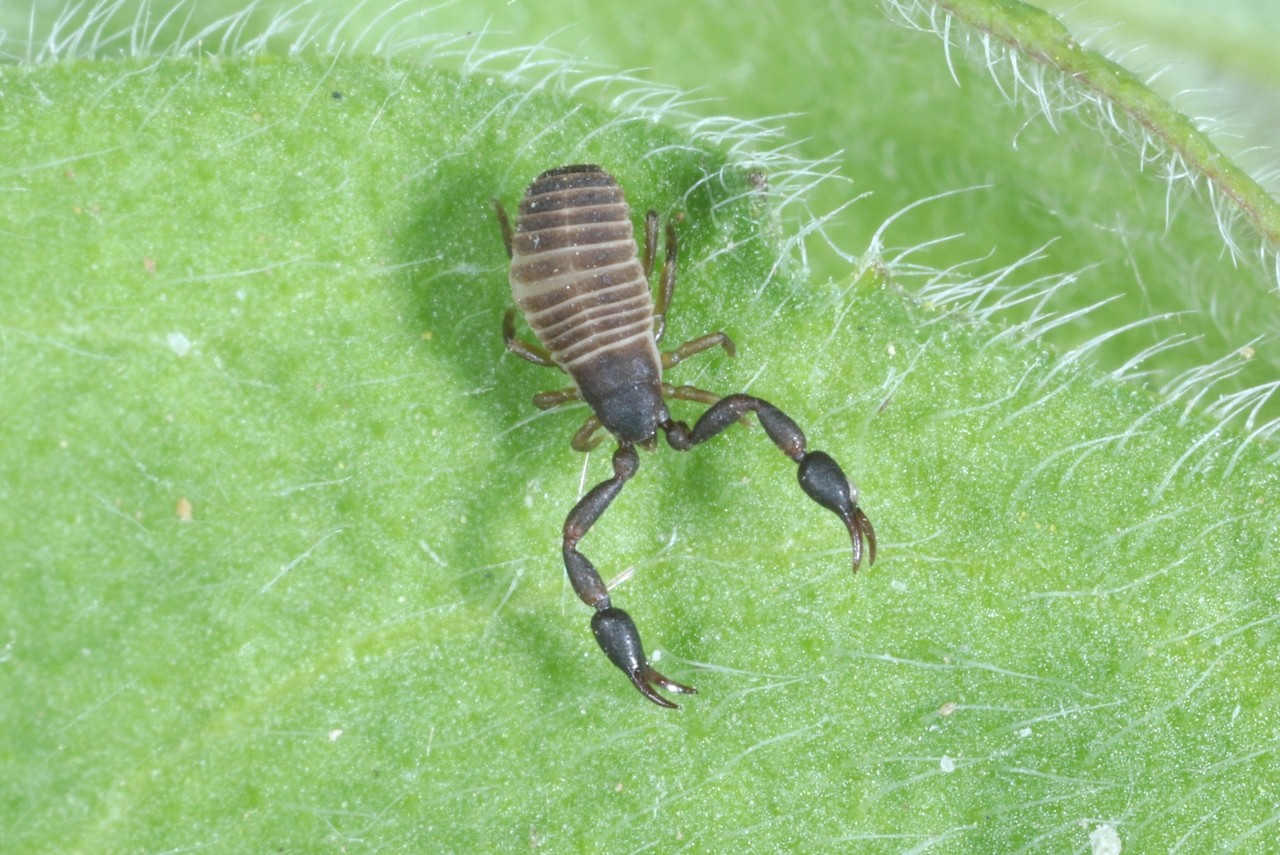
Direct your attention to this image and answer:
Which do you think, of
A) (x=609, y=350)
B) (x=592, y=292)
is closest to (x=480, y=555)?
(x=609, y=350)

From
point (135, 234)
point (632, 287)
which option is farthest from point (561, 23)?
point (135, 234)

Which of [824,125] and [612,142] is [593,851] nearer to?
[612,142]

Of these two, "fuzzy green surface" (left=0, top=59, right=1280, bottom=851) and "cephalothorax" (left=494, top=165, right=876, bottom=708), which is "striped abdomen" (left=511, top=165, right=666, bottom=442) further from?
"fuzzy green surface" (left=0, top=59, right=1280, bottom=851)

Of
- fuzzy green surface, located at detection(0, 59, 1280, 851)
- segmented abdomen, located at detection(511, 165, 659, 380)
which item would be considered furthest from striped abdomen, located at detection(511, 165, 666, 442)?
fuzzy green surface, located at detection(0, 59, 1280, 851)

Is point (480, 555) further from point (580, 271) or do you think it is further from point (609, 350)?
point (580, 271)

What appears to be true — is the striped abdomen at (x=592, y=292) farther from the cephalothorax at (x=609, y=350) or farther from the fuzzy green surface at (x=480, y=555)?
the fuzzy green surface at (x=480, y=555)

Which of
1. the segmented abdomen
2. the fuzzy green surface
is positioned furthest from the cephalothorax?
the fuzzy green surface

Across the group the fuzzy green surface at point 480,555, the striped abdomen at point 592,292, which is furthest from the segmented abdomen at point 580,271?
the fuzzy green surface at point 480,555
